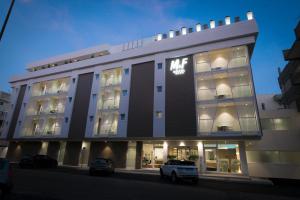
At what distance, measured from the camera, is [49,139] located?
107 ft

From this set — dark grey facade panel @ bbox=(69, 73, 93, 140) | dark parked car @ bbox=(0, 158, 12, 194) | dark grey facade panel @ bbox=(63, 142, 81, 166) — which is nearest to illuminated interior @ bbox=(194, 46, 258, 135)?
dark grey facade panel @ bbox=(69, 73, 93, 140)

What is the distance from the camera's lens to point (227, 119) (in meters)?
23.6

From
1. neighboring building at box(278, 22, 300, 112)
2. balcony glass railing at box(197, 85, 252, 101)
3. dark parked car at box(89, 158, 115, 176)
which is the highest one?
neighboring building at box(278, 22, 300, 112)

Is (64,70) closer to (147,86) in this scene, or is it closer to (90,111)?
(90,111)

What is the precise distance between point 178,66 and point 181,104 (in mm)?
5690

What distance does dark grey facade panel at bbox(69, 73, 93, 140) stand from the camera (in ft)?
100

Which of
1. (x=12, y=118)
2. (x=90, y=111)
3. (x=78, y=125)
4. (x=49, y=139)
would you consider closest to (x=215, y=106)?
(x=90, y=111)

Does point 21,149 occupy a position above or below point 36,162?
above

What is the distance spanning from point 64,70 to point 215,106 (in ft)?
95.0

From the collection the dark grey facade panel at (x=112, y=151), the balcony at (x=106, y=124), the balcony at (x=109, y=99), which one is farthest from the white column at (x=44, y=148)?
the balcony at (x=109, y=99)

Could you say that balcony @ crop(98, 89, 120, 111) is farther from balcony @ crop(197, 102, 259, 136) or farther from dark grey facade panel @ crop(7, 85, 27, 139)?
dark grey facade panel @ crop(7, 85, 27, 139)

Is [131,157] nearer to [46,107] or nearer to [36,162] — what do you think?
[36,162]

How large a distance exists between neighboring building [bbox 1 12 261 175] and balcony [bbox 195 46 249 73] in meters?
0.13

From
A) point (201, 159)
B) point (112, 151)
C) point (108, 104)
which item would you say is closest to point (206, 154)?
point (201, 159)
